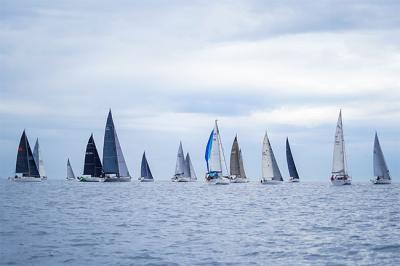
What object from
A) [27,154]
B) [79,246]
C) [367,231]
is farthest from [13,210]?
[27,154]

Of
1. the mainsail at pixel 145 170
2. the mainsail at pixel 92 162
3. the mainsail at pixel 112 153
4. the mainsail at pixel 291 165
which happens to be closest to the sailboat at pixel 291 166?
the mainsail at pixel 291 165

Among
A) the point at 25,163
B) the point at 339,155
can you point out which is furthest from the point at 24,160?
the point at 339,155

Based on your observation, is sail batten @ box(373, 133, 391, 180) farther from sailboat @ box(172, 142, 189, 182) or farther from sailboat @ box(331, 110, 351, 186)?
sailboat @ box(172, 142, 189, 182)

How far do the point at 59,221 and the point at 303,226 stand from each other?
15.2m

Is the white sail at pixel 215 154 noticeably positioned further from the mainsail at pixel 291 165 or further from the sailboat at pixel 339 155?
the mainsail at pixel 291 165

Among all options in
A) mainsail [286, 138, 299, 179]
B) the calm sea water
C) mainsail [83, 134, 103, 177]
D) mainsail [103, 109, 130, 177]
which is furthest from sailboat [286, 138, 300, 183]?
the calm sea water

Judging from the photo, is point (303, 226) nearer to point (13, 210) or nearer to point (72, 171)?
point (13, 210)

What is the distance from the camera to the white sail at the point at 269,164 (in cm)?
11906

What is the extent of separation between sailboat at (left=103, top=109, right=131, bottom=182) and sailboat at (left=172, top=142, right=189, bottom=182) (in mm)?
27873

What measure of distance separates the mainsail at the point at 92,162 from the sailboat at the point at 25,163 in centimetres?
1042

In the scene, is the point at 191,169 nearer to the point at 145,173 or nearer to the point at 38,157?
the point at 145,173

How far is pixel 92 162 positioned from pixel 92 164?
1.74 ft

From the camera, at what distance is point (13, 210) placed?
43781 mm

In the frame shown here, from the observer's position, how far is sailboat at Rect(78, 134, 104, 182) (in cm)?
11319
